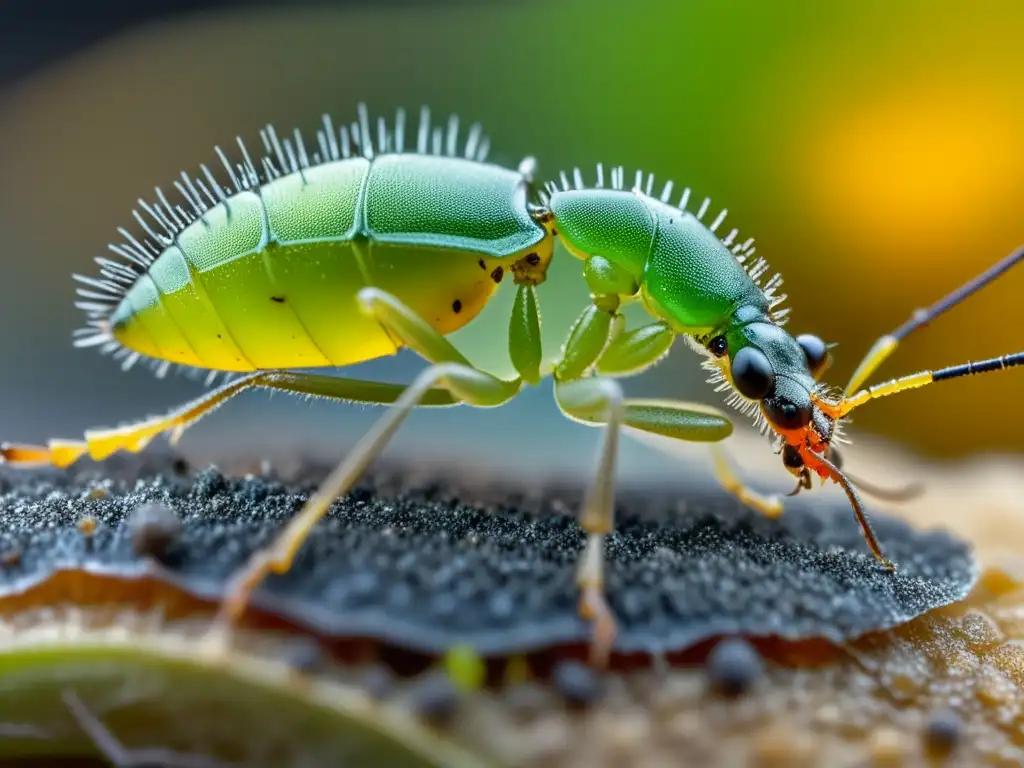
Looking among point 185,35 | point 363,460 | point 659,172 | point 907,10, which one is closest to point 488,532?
point 363,460

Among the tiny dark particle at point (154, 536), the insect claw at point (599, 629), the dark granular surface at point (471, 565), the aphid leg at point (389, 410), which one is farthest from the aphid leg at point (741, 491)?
the tiny dark particle at point (154, 536)

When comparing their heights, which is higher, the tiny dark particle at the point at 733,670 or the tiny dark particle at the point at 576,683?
the tiny dark particle at the point at 733,670

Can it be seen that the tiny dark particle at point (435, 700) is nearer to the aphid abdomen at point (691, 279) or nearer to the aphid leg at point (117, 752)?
the aphid leg at point (117, 752)

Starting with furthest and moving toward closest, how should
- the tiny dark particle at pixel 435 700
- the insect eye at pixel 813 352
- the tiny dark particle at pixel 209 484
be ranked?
the insect eye at pixel 813 352 → the tiny dark particle at pixel 209 484 → the tiny dark particle at pixel 435 700

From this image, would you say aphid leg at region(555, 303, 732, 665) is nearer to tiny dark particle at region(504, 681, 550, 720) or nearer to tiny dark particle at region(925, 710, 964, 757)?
tiny dark particle at region(504, 681, 550, 720)

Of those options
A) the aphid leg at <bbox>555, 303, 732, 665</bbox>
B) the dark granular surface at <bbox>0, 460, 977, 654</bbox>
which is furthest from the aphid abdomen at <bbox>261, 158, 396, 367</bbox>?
the aphid leg at <bbox>555, 303, 732, 665</bbox>

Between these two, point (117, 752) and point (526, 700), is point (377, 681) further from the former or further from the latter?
point (117, 752)
